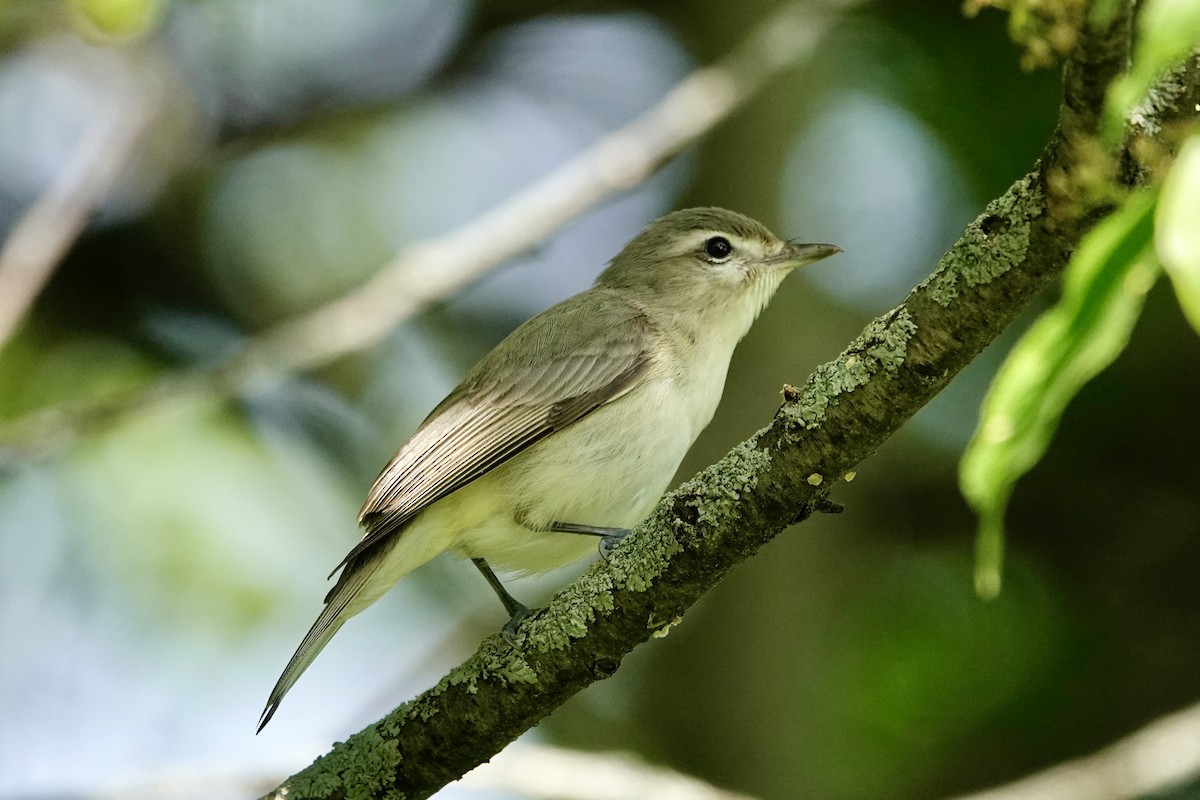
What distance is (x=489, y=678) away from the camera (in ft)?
10.8

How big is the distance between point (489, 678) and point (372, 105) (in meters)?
4.79

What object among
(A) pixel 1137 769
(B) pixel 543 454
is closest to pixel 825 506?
(B) pixel 543 454

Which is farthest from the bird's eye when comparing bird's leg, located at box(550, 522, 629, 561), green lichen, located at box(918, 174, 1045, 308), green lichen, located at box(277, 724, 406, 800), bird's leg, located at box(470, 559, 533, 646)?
green lichen, located at box(918, 174, 1045, 308)

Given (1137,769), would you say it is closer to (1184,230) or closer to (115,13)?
(1184,230)

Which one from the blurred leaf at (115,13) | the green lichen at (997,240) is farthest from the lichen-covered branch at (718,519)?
the blurred leaf at (115,13)

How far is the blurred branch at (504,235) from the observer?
5.00 meters

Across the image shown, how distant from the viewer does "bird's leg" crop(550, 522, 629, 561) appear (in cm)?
420

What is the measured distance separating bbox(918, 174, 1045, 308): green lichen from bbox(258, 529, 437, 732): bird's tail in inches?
88.7

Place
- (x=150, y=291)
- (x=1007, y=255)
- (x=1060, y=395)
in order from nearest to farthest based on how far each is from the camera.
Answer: (x=1060, y=395)
(x=1007, y=255)
(x=150, y=291)

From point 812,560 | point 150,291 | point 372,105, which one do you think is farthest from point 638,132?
point 150,291

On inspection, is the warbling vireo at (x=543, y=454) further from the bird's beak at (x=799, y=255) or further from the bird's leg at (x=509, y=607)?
the bird's beak at (x=799, y=255)

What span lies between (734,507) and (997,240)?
2.71 ft

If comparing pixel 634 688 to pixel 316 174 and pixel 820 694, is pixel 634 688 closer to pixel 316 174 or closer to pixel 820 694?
pixel 820 694

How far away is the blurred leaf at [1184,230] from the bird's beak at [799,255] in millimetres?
3836
